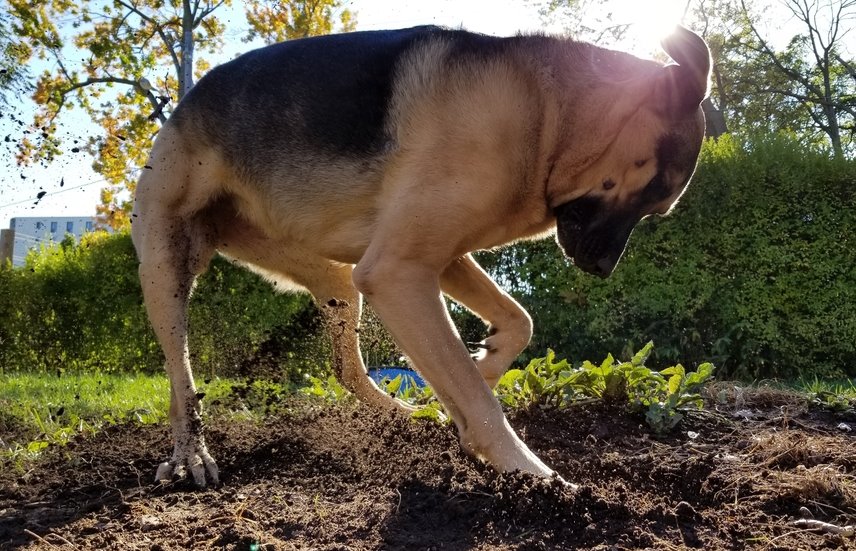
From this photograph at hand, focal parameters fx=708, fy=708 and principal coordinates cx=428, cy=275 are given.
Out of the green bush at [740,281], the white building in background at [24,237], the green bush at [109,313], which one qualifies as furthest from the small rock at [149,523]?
the white building in background at [24,237]

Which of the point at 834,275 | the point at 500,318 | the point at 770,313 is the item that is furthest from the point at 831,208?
the point at 500,318

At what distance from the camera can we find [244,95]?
3.52m

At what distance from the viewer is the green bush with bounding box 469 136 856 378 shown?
7.92 meters

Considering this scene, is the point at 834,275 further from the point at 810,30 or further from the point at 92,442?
the point at 810,30

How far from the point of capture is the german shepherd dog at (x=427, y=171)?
2.71m

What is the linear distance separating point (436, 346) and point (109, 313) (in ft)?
29.2

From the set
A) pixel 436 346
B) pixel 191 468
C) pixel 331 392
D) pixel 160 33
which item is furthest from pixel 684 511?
pixel 160 33

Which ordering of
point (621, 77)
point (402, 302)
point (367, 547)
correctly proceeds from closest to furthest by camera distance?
point (367, 547)
point (402, 302)
point (621, 77)

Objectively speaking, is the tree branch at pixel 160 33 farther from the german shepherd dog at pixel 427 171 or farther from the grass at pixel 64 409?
the german shepherd dog at pixel 427 171

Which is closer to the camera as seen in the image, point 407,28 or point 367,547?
point 367,547

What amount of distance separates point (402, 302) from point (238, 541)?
3.35 ft

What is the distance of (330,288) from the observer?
424 centimetres

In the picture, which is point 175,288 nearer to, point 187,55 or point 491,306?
point 491,306

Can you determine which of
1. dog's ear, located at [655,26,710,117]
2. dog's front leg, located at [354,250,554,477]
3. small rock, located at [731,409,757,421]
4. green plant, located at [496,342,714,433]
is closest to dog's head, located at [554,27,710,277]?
dog's ear, located at [655,26,710,117]
